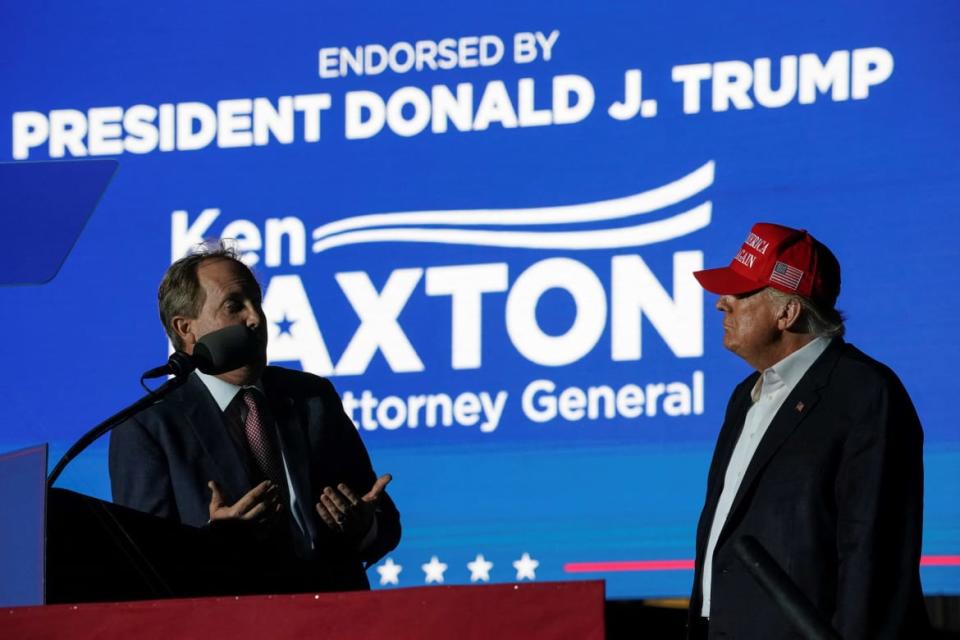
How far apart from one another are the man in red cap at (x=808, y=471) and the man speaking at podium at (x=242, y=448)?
730mm

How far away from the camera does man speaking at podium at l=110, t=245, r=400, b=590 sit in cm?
343

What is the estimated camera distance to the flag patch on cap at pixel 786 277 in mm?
3123

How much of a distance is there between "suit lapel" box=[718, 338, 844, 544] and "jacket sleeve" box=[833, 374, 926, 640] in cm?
11

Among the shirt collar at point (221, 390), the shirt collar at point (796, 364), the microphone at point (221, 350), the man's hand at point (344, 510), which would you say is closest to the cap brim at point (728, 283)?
the shirt collar at point (796, 364)

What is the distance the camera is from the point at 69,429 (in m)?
4.64

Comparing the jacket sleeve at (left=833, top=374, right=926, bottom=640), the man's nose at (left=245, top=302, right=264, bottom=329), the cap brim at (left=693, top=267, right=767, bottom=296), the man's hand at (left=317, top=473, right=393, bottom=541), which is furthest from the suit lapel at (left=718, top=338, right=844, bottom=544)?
the man's nose at (left=245, top=302, right=264, bottom=329)

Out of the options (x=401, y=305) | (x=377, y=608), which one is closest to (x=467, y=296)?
(x=401, y=305)

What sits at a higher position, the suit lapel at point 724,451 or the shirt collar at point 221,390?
the shirt collar at point 221,390

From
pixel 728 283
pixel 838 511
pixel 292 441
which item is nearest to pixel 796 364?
pixel 728 283

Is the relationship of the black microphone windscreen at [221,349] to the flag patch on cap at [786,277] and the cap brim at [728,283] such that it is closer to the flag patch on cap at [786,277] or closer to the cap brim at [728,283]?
the cap brim at [728,283]

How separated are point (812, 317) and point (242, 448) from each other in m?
1.21

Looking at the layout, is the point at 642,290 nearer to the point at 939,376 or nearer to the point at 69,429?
the point at 939,376

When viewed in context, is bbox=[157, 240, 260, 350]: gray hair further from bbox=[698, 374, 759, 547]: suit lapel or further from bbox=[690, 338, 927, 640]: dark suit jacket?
bbox=[690, 338, 927, 640]: dark suit jacket

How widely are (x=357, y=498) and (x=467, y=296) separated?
116 centimetres
